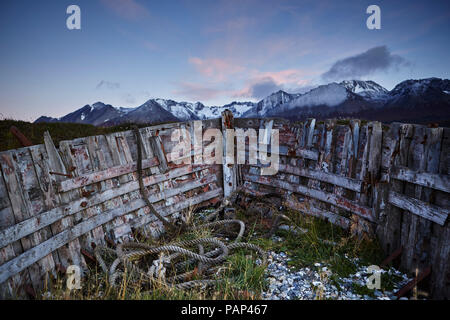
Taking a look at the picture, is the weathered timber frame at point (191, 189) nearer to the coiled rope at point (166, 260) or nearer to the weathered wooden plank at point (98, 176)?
the weathered wooden plank at point (98, 176)

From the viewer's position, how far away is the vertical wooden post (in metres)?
5.75

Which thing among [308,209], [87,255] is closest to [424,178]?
[308,209]

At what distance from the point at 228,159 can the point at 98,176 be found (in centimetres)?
292

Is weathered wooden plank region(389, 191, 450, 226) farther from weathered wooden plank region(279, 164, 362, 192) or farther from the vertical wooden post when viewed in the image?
the vertical wooden post

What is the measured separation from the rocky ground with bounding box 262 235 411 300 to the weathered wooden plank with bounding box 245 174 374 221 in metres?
0.76

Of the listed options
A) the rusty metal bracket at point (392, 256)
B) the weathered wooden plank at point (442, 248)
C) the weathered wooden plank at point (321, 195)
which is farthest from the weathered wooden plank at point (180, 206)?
the weathered wooden plank at point (442, 248)

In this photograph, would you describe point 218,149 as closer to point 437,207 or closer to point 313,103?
point 437,207

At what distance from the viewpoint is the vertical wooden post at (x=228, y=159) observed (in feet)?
18.9

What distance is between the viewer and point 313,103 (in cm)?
2280

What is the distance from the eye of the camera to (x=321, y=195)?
4539 millimetres

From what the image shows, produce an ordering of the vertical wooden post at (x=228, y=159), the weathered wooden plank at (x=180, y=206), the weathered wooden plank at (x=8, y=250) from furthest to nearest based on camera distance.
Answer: the vertical wooden post at (x=228, y=159), the weathered wooden plank at (x=180, y=206), the weathered wooden plank at (x=8, y=250)

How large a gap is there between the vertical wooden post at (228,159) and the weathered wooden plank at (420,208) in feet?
10.9

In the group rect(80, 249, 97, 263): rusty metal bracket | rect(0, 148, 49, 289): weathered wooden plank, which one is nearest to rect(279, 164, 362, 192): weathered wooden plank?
rect(80, 249, 97, 263): rusty metal bracket

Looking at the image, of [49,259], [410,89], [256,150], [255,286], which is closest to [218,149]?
[256,150]
